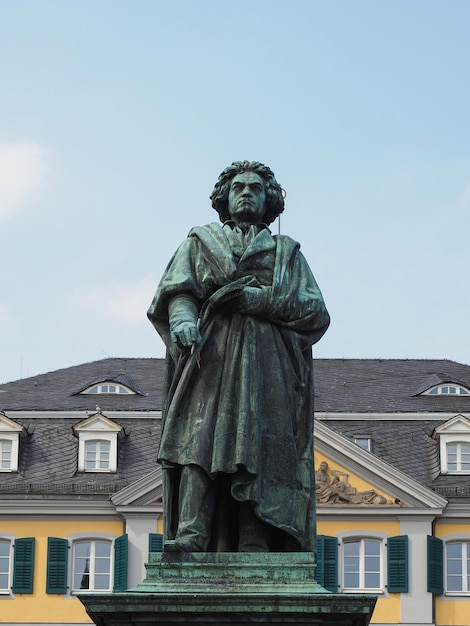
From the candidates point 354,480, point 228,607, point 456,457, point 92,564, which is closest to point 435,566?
point 354,480

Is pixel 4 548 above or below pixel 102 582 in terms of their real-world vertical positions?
above

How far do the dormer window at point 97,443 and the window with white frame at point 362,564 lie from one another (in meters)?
7.51

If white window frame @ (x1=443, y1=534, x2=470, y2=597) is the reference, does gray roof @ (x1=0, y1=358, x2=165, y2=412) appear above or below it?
above

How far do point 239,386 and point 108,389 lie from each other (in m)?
47.3

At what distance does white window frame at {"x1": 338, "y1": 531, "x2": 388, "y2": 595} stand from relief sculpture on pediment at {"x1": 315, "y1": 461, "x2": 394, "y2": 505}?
94 cm

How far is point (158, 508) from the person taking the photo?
5225cm

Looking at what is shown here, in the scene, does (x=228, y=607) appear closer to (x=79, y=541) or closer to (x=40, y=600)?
(x=40, y=600)

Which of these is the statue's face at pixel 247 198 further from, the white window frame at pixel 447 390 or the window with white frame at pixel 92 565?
the white window frame at pixel 447 390

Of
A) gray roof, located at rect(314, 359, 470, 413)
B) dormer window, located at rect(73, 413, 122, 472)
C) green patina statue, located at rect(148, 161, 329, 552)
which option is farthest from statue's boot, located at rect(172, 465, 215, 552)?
gray roof, located at rect(314, 359, 470, 413)

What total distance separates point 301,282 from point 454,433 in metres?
43.3

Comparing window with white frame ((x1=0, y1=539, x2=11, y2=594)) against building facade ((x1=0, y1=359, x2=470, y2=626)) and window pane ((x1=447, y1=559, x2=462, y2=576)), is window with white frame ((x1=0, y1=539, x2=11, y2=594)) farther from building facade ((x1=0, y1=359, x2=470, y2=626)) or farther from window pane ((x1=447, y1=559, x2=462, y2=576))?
window pane ((x1=447, y1=559, x2=462, y2=576))

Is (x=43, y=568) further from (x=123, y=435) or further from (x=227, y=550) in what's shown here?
(x=227, y=550)

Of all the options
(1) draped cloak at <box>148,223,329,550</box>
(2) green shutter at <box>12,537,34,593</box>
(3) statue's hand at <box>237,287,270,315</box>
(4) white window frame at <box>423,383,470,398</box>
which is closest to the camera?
(1) draped cloak at <box>148,223,329,550</box>

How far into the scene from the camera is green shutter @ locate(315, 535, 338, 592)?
167 feet
